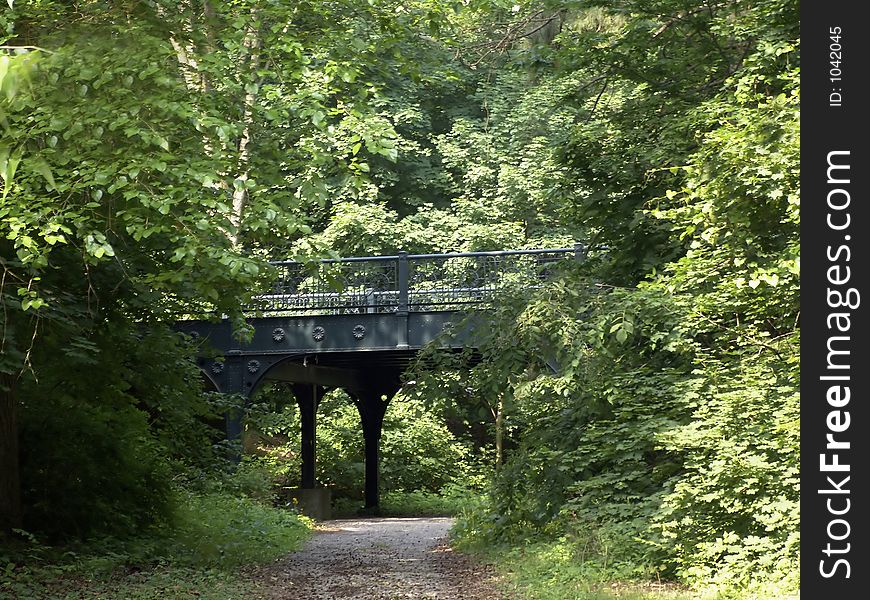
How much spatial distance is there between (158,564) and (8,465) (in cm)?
173

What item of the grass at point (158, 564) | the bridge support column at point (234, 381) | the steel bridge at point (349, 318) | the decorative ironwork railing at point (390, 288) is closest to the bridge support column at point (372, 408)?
the steel bridge at point (349, 318)

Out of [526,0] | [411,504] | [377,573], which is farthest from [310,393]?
[526,0]

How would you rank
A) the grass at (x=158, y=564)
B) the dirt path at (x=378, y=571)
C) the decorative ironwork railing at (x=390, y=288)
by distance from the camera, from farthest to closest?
the decorative ironwork railing at (x=390, y=288) < the dirt path at (x=378, y=571) < the grass at (x=158, y=564)

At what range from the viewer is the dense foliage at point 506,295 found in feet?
24.9

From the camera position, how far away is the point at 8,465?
990 cm

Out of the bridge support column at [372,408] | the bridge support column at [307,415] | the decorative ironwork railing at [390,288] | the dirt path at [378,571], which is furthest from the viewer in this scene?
the bridge support column at [372,408]

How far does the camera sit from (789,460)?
7.69 m

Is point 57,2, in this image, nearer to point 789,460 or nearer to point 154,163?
point 154,163

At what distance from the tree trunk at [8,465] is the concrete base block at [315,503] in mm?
11772

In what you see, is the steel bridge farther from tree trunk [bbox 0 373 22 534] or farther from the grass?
tree trunk [bbox 0 373 22 534]

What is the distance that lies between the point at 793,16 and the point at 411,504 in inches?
705
